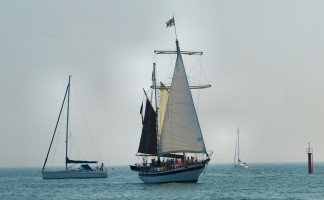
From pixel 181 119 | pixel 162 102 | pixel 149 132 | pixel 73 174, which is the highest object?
pixel 162 102

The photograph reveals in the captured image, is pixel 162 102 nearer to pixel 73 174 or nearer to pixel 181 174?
pixel 181 174

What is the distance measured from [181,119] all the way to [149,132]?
11.3 m

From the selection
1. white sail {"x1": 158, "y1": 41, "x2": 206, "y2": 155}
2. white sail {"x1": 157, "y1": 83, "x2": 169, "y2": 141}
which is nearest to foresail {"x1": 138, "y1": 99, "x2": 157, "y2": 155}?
white sail {"x1": 157, "y1": 83, "x2": 169, "y2": 141}

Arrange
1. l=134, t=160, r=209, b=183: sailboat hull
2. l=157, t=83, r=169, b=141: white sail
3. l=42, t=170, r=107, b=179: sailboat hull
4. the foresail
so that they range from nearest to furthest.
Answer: l=134, t=160, r=209, b=183: sailboat hull → l=157, t=83, r=169, b=141: white sail → the foresail → l=42, t=170, r=107, b=179: sailboat hull

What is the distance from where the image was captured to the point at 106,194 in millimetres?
95688

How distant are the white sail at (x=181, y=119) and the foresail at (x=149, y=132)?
8087 mm

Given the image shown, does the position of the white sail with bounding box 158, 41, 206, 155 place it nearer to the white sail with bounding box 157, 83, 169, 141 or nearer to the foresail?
the white sail with bounding box 157, 83, 169, 141

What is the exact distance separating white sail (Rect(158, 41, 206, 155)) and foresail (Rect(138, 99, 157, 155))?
8.09 metres

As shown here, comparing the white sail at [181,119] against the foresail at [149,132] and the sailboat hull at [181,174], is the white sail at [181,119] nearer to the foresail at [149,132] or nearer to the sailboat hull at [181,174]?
the sailboat hull at [181,174]

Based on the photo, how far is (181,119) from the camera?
99.4 m

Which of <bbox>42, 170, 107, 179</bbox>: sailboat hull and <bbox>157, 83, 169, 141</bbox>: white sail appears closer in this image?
<bbox>157, 83, 169, 141</bbox>: white sail

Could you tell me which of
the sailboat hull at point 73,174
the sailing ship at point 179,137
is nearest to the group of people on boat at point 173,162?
the sailing ship at point 179,137

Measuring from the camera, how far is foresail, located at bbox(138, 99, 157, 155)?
10900 centimetres

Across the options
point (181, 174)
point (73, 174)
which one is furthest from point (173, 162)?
point (73, 174)
